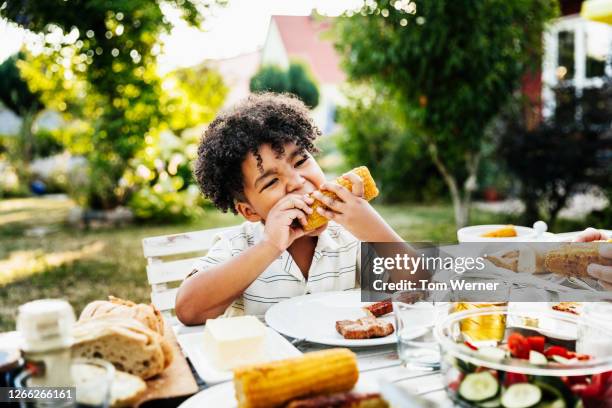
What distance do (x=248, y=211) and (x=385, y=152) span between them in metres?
8.79

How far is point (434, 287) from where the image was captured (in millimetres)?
Answer: 1680

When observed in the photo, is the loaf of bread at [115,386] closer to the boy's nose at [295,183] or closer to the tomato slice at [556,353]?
the tomato slice at [556,353]

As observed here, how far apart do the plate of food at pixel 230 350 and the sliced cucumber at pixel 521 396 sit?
1.57 ft

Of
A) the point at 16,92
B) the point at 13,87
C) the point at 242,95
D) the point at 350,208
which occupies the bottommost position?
the point at 350,208

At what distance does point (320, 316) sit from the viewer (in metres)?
1.68

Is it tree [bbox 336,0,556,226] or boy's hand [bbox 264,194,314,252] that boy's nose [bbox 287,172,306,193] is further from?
tree [bbox 336,0,556,226]

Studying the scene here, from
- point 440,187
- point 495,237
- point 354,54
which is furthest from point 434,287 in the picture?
point 440,187

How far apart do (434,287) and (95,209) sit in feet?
28.7

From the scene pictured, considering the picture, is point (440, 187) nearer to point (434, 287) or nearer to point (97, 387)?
point (434, 287)

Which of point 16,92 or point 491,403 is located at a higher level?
point 16,92

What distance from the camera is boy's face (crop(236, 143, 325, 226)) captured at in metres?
2.01

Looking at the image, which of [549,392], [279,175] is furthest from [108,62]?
[549,392]

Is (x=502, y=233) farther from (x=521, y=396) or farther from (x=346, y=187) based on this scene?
(x=521, y=396)

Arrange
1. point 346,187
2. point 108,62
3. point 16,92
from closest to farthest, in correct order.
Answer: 1. point 346,187
2. point 108,62
3. point 16,92
